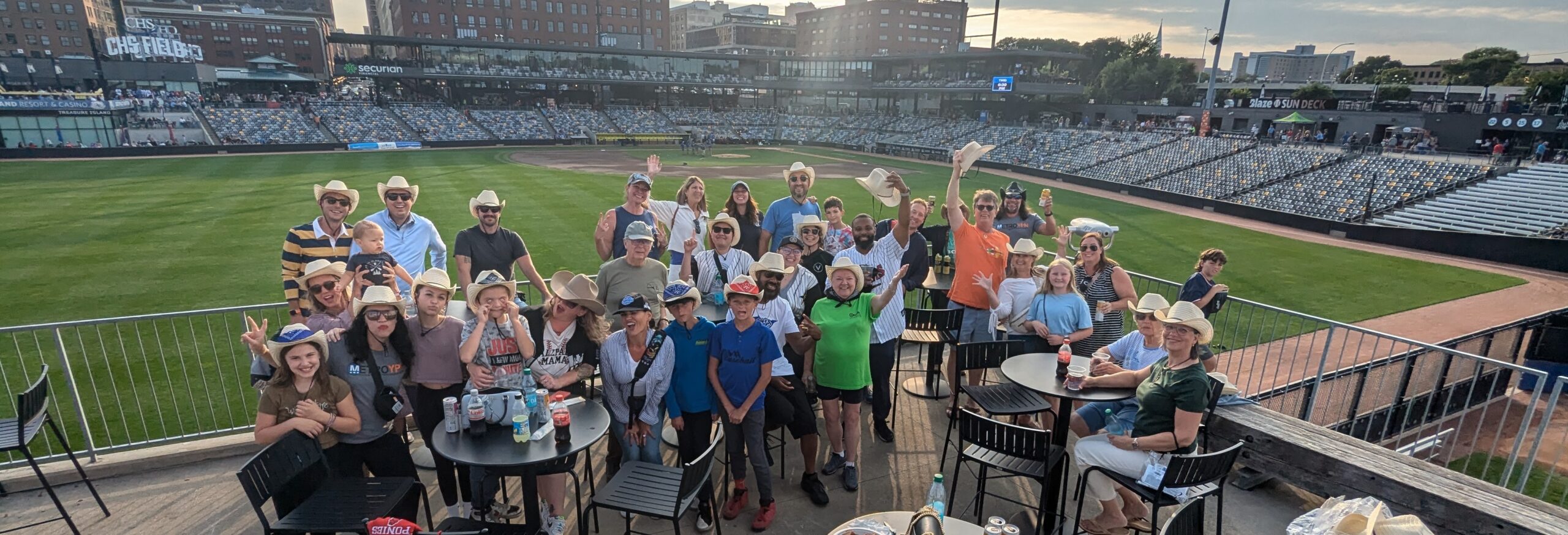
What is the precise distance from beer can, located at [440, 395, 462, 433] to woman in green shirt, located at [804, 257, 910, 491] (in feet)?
9.19

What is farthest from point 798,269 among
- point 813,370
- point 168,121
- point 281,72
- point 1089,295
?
point 281,72

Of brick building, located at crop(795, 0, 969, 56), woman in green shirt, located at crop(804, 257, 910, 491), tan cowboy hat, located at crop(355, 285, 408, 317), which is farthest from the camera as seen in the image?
brick building, located at crop(795, 0, 969, 56)

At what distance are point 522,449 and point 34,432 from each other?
4.09 metres

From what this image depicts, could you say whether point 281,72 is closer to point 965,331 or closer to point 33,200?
point 33,200

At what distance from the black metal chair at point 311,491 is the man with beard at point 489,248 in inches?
94.2

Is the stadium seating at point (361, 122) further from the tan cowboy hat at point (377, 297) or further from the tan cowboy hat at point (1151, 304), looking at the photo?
the tan cowboy hat at point (1151, 304)

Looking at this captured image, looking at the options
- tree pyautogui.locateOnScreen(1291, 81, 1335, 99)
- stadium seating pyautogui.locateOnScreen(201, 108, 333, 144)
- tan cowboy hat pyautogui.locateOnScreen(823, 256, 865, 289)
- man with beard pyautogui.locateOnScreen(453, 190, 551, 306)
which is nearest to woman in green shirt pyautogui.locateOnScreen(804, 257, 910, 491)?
tan cowboy hat pyautogui.locateOnScreen(823, 256, 865, 289)

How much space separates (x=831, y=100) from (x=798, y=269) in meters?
76.5

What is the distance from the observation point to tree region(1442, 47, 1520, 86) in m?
66.9

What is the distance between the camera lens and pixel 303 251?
20.2 ft

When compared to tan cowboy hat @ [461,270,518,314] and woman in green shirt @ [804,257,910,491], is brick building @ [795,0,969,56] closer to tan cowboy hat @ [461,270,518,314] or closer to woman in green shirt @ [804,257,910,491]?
woman in green shirt @ [804,257,910,491]

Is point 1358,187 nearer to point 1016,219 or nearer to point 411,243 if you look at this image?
point 1016,219

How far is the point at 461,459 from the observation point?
4.12m

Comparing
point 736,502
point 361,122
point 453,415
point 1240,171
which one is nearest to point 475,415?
point 453,415
